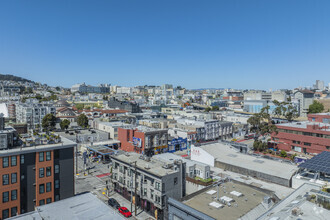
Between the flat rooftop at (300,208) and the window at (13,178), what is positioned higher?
the flat rooftop at (300,208)

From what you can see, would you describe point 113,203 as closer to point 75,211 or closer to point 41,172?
point 41,172

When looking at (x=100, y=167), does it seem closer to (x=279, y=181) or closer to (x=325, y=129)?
(x=279, y=181)

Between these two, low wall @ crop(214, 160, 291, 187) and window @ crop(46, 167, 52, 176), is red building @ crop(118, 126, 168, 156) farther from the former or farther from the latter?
window @ crop(46, 167, 52, 176)

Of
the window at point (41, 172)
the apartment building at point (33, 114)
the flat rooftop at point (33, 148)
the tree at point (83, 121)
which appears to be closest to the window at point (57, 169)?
the window at point (41, 172)

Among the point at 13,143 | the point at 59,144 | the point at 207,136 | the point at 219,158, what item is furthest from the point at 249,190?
the point at 207,136

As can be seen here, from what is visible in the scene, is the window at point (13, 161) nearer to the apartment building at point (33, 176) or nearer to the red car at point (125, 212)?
the apartment building at point (33, 176)

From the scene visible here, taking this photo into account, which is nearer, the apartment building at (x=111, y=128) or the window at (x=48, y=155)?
the window at (x=48, y=155)
